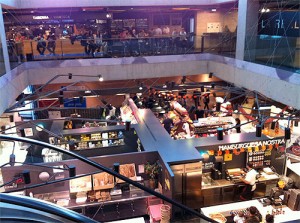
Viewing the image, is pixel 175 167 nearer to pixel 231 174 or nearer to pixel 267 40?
pixel 231 174

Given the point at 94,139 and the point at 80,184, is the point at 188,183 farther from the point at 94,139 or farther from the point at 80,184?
the point at 94,139

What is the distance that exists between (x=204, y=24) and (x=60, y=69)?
10.8 meters

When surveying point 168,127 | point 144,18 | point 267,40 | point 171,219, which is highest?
point 144,18

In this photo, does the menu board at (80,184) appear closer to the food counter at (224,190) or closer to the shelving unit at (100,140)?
the shelving unit at (100,140)

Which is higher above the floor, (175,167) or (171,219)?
(175,167)

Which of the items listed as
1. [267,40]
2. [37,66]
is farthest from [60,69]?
[267,40]

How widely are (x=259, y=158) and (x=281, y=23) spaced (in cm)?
946

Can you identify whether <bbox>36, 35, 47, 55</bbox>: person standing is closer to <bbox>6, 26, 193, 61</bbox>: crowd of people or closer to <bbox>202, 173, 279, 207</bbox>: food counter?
<bbox>6, 26, 193, 61</bbox>: crowd of people

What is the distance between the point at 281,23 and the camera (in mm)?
16109

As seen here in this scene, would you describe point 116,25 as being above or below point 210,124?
above

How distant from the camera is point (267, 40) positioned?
11.3 metres

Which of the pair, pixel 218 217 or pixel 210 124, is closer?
pixel 218 217

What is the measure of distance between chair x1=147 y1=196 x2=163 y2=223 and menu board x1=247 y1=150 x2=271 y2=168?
308 centimetres

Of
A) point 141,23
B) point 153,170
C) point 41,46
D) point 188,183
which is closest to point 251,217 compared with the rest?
point 188,183
